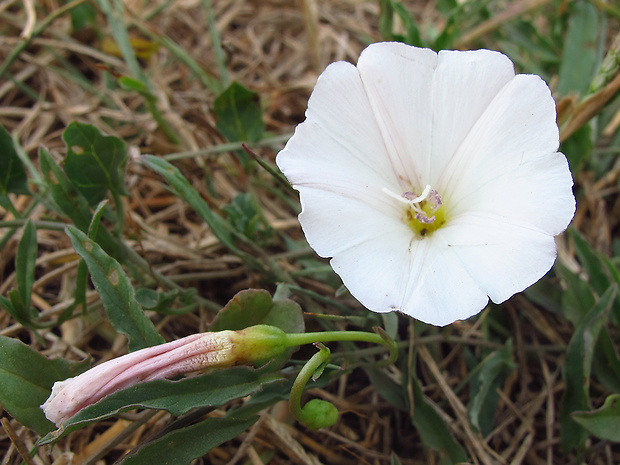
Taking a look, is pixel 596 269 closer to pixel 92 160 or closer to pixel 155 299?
pixel 155 299

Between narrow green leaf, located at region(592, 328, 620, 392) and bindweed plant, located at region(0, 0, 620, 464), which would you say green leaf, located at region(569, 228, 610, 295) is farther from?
narrow green leaf, located at region(592, 328, 620, 392)

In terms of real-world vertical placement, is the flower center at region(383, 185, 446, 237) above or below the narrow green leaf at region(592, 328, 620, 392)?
above

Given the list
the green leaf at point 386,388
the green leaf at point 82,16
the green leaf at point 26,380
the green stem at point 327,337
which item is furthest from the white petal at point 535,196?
the green leaf at point 82,16

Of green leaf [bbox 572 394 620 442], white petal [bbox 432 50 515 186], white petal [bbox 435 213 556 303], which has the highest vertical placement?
white petal [bbox 432 50 515 186]

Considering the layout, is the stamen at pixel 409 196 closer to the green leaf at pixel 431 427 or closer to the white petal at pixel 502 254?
the white petal at pixel 502 254

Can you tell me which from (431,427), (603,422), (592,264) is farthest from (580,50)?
(431,427)

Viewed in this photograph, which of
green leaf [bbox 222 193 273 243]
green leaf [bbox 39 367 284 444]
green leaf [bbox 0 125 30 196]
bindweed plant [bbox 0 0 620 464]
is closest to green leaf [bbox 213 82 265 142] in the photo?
bindweed plant [bbox 0 0 620 464]
